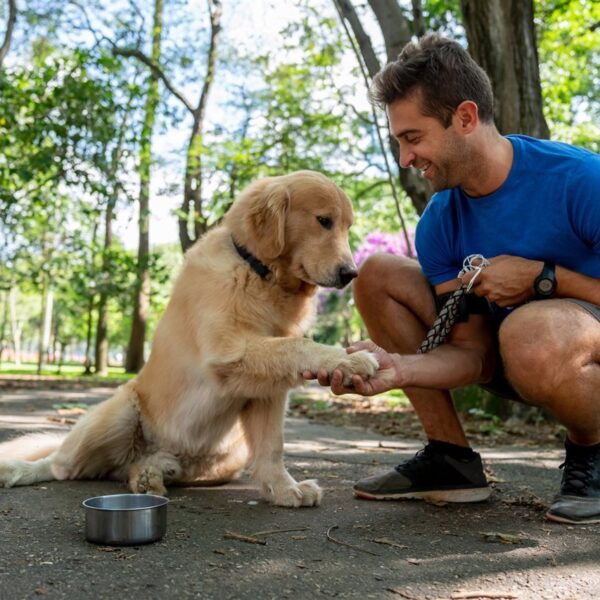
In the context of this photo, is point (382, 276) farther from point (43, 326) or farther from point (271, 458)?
point (43, 326)

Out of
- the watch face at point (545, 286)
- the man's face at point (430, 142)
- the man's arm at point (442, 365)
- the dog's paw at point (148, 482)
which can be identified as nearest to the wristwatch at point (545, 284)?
the watch face at point (545, 286)

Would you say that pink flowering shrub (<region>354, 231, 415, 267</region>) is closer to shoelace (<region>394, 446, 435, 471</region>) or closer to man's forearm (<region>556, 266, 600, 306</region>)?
shoelace (<region>394, 446, 435, 471</region>)

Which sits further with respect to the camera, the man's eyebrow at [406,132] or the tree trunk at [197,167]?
the tree trunk at [197,167]

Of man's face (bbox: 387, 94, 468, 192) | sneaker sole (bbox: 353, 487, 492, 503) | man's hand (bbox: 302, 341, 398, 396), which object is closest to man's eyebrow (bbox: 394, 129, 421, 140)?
man's face (bbox: 387, 94, 468, 192)

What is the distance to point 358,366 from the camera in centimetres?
281

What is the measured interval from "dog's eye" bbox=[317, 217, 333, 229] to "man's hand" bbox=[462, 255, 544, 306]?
879 millimetres

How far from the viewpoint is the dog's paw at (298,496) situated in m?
3.12

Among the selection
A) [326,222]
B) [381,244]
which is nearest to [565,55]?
[381,244]

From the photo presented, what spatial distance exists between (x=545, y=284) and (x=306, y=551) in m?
1.51

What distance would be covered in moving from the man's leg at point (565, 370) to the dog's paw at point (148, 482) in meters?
1.71

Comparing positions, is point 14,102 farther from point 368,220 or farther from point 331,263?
point 368,220

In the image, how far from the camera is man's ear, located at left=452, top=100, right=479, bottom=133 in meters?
3.04

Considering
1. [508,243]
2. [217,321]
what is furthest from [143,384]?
[508,243]

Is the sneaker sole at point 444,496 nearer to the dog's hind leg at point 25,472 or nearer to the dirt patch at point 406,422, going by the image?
the dog's hind leg at point 25,472
